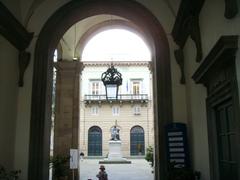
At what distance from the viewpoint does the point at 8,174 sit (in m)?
8.00

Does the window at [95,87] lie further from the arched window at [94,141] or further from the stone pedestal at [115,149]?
the stone pedestal at [115,149]

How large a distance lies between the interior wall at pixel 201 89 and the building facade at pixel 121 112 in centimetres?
3472

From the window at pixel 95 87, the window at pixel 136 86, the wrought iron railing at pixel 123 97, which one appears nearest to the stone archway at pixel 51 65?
the wrought iron railing at pixel 123 97

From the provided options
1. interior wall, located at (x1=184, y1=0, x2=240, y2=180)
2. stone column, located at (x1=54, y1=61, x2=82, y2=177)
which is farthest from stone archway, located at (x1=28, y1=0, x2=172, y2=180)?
stone column, located at (x1=54, y1=61, x2=82, y2=177)

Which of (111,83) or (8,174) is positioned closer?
(8,174)

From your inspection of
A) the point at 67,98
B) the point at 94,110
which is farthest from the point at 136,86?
the point at 67,98

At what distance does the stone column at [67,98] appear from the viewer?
504 inches

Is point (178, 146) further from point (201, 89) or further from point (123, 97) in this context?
point (123, 97)

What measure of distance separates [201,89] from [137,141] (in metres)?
36.2

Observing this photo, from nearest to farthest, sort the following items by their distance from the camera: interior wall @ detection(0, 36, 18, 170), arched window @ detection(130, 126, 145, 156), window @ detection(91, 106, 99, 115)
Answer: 1. interior wall @ detection(0, 36, 18, 170)
2. arched window @ detection(130, 126, 145, 156)
3. window @ detection(91, 106, 99, 115)

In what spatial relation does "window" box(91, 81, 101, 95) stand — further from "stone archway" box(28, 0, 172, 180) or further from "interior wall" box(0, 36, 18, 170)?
"interior wall" box(0, 36, 18, 170)

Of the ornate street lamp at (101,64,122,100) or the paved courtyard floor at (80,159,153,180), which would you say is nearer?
the ornate street lamp at (101,64,122,100)

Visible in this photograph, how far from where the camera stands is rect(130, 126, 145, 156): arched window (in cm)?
4242

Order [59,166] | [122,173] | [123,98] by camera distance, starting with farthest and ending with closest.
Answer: [123,98]
[122,173]
[59,166]
